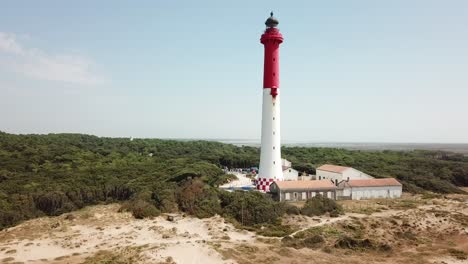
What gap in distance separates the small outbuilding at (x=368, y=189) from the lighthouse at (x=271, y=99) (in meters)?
8.10

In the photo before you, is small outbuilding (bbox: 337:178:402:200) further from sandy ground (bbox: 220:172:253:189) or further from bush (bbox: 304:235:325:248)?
bush (bbox: 304:235:325:248)

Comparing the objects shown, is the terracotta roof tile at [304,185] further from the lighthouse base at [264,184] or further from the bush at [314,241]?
the bush at [314,241]

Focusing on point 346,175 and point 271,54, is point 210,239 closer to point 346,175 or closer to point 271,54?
point 271,54

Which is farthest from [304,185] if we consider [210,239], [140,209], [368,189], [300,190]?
[140,209]

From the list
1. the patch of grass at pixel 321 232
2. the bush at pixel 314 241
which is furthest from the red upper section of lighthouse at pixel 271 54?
the bush at pixel 314 241

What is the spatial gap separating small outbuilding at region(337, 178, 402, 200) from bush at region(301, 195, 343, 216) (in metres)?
4.52

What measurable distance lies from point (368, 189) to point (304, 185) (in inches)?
290

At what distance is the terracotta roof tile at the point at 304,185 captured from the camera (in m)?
32.0

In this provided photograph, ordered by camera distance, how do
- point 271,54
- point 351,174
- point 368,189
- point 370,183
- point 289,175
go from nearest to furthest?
1. point 271,54
2. point 368,189
3. point 370,183
4. point 351,174
5. point 289,175

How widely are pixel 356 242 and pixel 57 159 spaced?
42.1 m

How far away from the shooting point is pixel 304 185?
33062 millimetres

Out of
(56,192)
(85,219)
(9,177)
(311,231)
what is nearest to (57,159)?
(9,177)

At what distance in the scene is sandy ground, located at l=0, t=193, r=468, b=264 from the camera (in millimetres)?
19594

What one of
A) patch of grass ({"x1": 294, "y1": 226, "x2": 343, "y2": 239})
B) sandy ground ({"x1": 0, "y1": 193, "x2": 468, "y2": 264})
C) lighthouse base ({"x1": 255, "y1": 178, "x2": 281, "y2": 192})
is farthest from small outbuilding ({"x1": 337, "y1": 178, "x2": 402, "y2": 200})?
patch of grass ({"x1": 294, "y1": 226, "x2": 343, "y2": 239})
